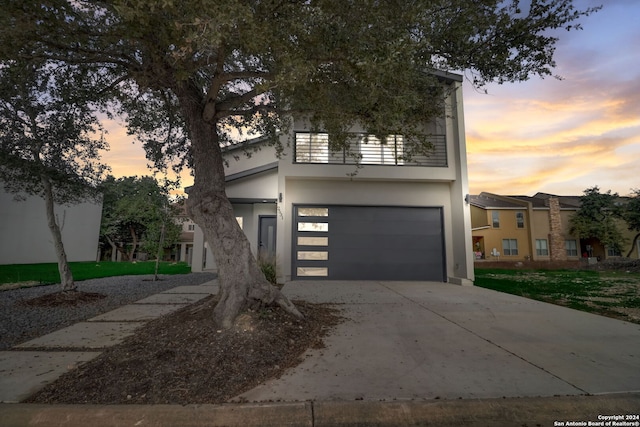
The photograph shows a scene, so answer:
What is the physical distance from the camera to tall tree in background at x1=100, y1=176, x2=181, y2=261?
37.0 ft

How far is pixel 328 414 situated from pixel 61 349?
3540 millimetres

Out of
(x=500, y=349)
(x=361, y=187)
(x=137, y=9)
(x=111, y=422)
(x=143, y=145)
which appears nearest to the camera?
(x=111, y=422)

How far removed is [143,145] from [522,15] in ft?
25.9

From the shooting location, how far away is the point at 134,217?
1089 inches

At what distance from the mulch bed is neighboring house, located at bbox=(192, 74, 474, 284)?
5797 mm

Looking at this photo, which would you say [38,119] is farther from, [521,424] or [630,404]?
[630,404]

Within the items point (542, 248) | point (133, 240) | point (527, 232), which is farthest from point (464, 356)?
point (133, 240)

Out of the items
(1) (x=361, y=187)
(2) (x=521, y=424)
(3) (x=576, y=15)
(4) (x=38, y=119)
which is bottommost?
(2) (x=521, y=424)

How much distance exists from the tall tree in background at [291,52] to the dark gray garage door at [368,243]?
5122mm

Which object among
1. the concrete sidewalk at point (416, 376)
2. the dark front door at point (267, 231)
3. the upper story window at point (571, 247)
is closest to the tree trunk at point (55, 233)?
the concrete sidewalk at point (416, 376)

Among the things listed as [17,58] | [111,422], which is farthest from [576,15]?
[17,58]

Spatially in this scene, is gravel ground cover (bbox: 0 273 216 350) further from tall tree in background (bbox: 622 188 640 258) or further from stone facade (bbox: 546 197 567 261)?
tall tree in background (bbox: 622 188 640 258)

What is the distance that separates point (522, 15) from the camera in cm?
454

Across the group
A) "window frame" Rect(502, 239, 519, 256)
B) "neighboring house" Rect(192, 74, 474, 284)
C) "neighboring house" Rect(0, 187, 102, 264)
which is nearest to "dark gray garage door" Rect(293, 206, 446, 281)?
"neighboring house" Rect(192, 74, 474, 284)
